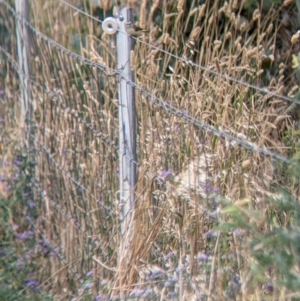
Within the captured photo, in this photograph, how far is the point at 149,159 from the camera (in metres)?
3.84

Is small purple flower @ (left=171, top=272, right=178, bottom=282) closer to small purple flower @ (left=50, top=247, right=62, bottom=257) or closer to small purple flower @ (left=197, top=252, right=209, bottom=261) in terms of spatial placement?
small purple flower @ (left=197, top=252, right=209, bottom=261)

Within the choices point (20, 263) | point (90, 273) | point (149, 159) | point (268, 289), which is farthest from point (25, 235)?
point (268, 289)

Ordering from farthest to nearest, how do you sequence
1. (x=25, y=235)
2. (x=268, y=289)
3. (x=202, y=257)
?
(x=25, y=235), (x=202, y=257), (x=268, y=289)

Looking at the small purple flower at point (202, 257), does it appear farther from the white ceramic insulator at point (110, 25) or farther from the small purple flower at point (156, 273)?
the white ceramic insulator at point (110, 25)

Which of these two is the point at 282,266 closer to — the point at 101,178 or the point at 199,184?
the point at 199,184

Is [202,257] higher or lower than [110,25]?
lower

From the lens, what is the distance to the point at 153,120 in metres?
3.88

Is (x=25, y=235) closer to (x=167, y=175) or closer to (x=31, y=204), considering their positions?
(x=31, y=204)

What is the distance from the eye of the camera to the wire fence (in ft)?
11.5

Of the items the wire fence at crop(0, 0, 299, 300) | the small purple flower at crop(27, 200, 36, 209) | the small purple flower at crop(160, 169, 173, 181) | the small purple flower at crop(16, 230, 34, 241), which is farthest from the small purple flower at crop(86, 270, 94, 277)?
the small purple flower at crop(27, 200, 36, 209)

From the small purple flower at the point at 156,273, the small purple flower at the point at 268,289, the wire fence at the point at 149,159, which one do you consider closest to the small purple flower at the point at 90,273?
the wire fence at the point at 149,159

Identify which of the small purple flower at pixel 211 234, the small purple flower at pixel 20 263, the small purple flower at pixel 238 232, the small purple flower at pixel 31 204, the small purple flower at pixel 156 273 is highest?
the small purple flower at pixel 31 204

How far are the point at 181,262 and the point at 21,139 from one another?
229 centimetres

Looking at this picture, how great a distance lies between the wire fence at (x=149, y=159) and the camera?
3490mm
